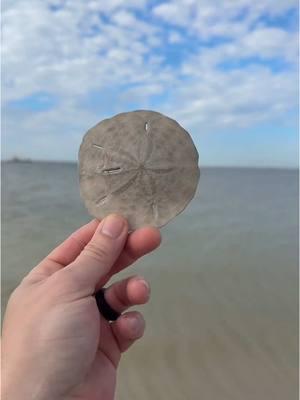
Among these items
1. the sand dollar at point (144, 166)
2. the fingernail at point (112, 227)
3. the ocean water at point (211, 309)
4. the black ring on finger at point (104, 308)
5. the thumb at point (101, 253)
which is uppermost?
the sand dollar at point (144, 166)

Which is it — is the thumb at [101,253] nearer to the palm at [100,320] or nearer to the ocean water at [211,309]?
the palm at [100,320]

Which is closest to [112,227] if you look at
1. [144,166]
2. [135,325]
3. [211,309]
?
[144,166]

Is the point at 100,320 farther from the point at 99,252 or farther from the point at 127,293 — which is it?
the point at 99,252

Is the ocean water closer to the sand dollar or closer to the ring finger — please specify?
the ring finger

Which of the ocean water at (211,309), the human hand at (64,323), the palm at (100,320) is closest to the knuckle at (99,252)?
the human hand at (64,323)

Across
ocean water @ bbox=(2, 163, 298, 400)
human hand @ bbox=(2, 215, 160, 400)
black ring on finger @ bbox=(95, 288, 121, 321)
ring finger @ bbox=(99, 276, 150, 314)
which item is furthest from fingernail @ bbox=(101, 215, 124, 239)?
ocean water @ bbox=(2, 163, 298, 400)

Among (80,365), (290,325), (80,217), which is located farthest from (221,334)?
(80,217)
